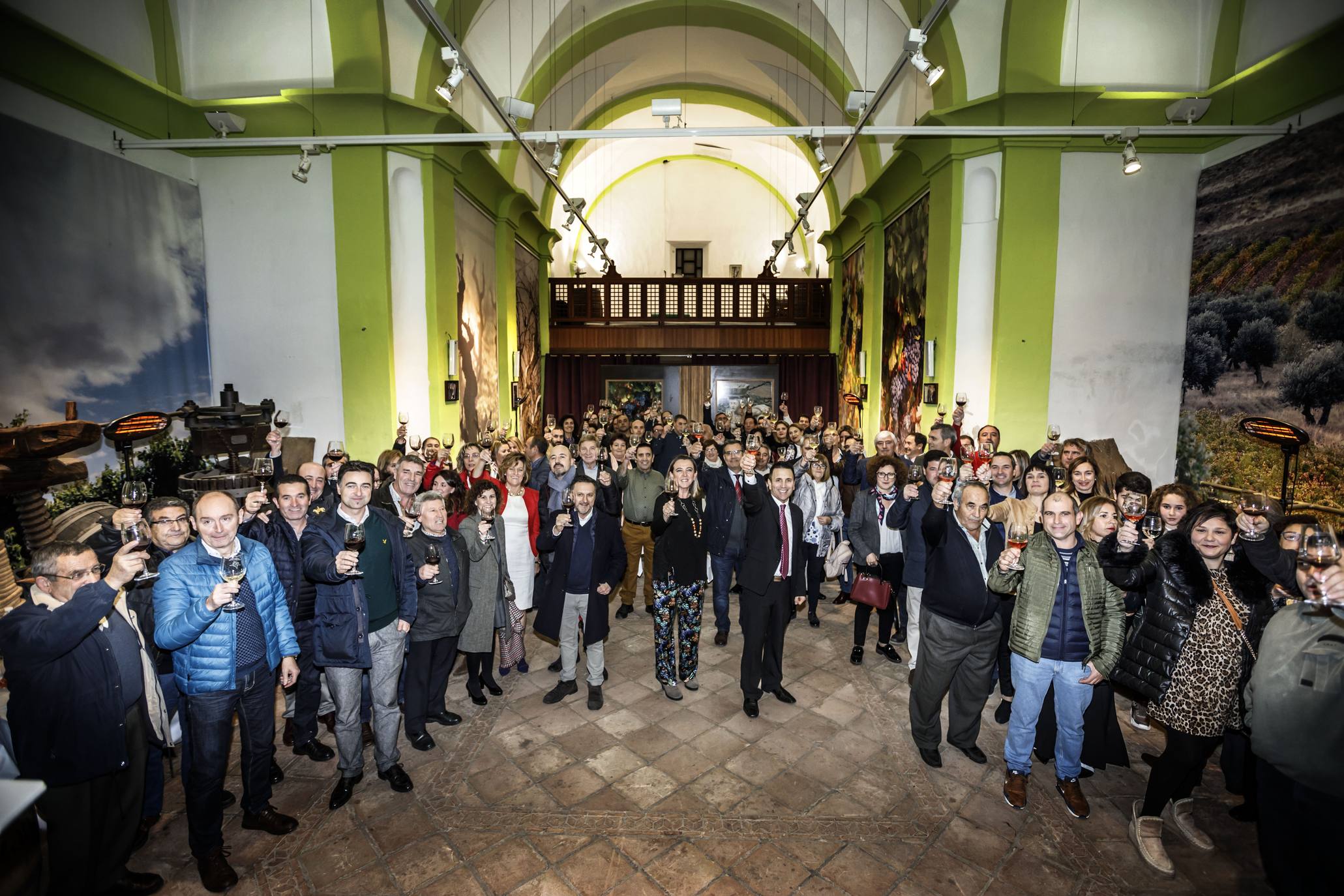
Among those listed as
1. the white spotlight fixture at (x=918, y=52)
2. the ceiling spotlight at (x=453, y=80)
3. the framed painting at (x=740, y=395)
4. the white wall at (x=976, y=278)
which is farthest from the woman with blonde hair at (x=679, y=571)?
the framed painting at (x=740, y=395)

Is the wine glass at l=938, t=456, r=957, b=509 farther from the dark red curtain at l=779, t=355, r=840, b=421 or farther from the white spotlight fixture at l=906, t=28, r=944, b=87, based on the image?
the dark red curtain at l=779, t=355, r=840, b=421

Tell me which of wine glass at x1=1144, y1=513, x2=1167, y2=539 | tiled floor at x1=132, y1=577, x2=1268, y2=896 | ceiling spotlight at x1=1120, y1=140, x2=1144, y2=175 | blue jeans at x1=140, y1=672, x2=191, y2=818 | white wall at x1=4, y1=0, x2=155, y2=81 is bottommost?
tiled floor at x1=132, y1=577, x2=1268, y2=896

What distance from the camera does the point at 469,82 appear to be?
10438mm

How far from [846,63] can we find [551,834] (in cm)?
1264

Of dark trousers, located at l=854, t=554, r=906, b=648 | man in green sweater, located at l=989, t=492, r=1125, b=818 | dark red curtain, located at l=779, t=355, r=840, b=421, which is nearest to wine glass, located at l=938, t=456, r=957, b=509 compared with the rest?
man in green sweater, located at l=989, t=492, r=1125, b=818

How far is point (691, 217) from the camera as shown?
2234 cm

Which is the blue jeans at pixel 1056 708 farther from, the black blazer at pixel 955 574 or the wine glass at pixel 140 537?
the wine glass at pixel 140 537

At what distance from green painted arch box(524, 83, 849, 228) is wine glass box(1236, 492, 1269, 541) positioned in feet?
43.6

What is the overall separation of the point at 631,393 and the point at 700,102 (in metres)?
7.98

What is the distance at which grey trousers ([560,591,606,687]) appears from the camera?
4816mm

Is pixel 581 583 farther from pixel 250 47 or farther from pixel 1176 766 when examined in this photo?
pixel 250 47

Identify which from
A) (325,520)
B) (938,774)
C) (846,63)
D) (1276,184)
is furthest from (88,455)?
(1276,184)

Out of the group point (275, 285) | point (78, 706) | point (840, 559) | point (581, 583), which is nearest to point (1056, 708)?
point (840, 559)

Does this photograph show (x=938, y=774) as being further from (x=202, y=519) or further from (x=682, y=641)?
(x=202, y=519)
